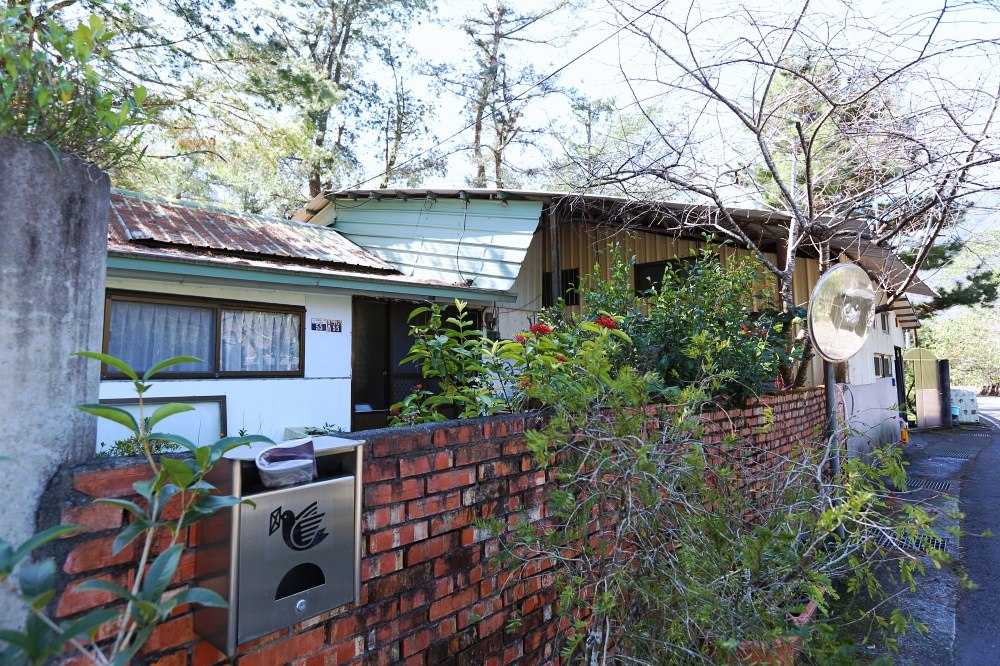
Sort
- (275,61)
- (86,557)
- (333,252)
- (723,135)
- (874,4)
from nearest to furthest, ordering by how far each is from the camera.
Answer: (86,557) → (874,4) → (723,135) → (333,252) → (275,61)

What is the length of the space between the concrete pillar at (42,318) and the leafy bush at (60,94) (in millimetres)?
70

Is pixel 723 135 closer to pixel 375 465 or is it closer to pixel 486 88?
pixel 375 465

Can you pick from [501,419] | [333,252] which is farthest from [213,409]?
[501,419]

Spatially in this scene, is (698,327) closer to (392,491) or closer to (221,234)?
(392,491)

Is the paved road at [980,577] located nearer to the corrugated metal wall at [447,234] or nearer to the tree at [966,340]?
the corrugated metal wall at [447,234]

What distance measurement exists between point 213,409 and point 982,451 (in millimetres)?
15225

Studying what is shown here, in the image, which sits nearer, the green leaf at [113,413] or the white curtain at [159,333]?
the green leaf at [113,413]

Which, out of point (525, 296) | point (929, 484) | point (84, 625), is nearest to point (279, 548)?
point (84, 625)

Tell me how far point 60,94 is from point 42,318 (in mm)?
613

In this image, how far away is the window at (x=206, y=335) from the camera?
5383 mm

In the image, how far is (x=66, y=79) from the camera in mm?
1512

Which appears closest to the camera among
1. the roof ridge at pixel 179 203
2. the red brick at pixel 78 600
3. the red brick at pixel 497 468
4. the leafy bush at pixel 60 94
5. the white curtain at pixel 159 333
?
the red brick at pixel 78 600

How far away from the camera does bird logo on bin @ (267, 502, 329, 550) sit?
1.59 metres

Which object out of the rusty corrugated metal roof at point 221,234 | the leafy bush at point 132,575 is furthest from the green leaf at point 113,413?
the rusty corrugated metal roof at point 221,234
